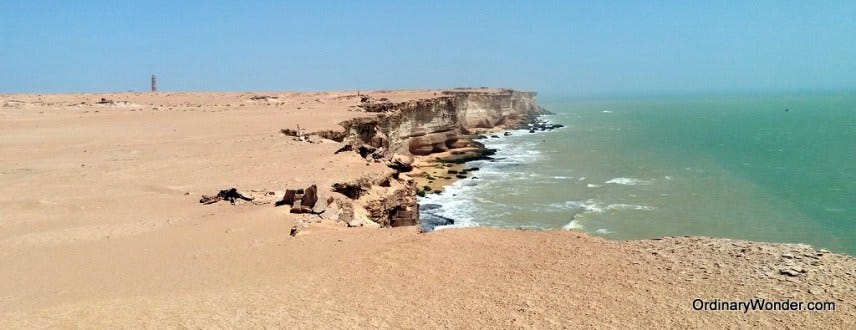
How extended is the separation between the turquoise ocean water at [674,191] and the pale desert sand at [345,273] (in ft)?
38.9

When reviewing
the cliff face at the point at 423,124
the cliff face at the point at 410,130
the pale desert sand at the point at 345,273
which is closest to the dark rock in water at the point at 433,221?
the cliff face at the point at 410,130

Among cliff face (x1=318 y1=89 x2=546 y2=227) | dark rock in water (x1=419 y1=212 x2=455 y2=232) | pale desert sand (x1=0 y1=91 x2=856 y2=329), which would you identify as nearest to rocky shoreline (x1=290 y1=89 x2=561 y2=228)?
cliff face (x1=318 y1=89 x2=546 y2=227)

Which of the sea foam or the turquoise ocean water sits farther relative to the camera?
the sea foam

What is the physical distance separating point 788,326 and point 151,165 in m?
16.9

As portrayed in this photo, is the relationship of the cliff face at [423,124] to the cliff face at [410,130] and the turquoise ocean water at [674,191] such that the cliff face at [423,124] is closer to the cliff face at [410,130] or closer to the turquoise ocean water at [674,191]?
the cliff face at [410,130]

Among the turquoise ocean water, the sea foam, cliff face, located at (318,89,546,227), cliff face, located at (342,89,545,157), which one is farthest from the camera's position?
cliff face, located at (342,89,545,157)

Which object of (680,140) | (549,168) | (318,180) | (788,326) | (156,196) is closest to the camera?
(788,326)

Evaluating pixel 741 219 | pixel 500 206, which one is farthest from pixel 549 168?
pixel 741 219

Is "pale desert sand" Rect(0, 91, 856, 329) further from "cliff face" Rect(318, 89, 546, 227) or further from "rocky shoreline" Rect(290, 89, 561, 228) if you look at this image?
"cliff face" Rect(318, 89, 546, 227)

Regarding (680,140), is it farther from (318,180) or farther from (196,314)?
(196,314)

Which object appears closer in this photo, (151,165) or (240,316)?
(240,316)

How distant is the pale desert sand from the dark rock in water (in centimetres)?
888

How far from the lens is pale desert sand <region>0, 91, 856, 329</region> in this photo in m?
6.79

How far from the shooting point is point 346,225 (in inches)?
448
